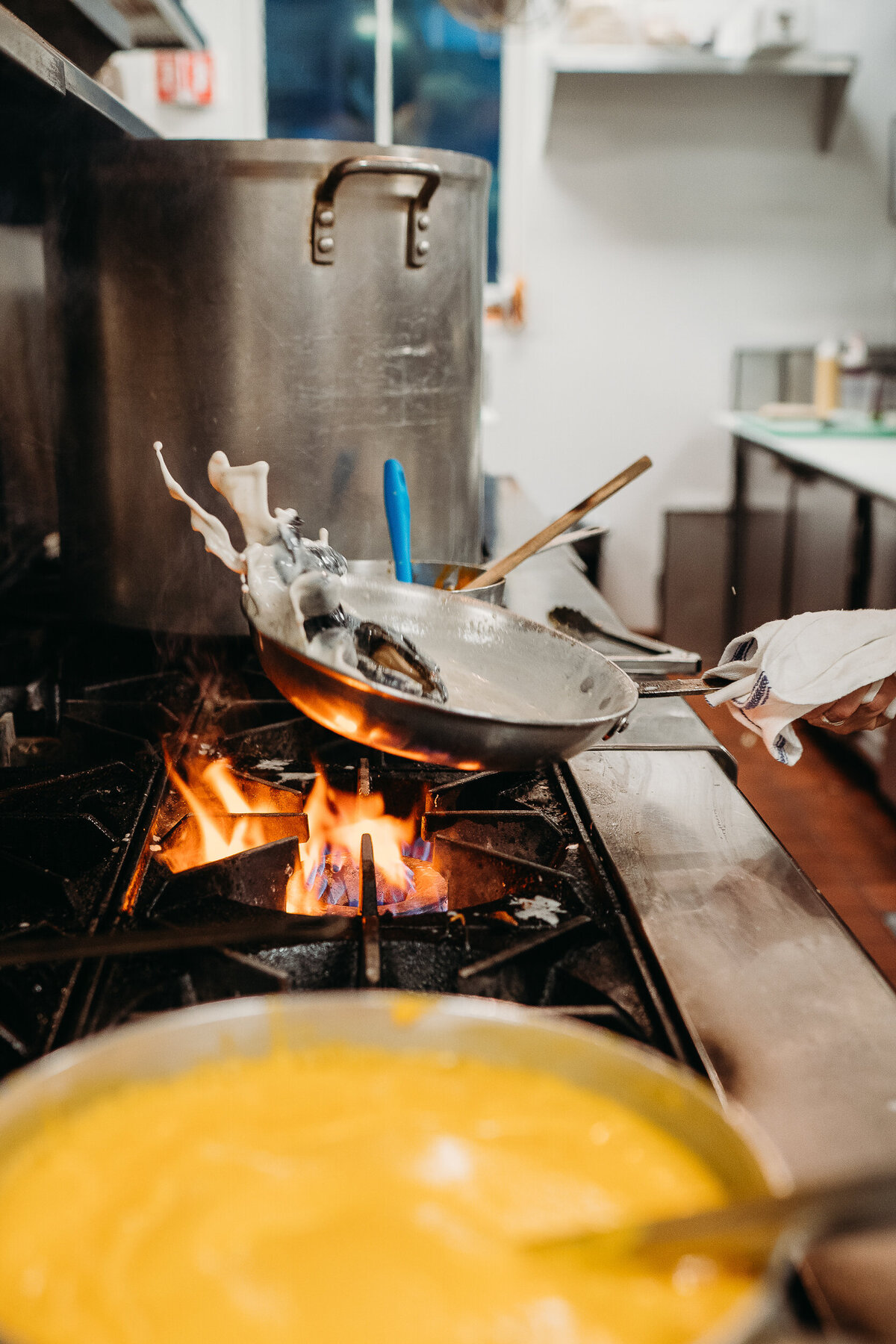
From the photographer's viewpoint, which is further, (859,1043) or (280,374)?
(280,374)

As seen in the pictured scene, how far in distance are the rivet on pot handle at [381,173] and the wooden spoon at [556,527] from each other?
0.98 feet

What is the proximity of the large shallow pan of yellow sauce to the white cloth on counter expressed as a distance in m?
0.44

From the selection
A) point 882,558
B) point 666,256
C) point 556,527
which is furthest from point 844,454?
point 556,527

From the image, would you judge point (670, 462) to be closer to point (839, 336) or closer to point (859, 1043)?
point (839, 336)

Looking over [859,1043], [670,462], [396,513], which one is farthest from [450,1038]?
[670,462]

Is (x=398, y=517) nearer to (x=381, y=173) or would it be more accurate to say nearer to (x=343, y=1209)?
(x=381, y=173)

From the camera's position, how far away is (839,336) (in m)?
4.08

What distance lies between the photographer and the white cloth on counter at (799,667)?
0.85 meters

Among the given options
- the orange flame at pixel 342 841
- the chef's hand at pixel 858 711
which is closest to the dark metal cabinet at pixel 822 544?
the chef's hand at pixel 858 711

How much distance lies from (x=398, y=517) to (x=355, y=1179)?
68cm

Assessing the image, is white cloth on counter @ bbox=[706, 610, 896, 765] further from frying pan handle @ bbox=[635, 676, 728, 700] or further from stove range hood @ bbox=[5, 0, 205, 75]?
stove range hood @ bbox=[5, 0, 205, 75]

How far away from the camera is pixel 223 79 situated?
3.84 meters

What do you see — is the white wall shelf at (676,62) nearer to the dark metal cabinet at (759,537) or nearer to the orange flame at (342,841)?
the dark metal cabinet at (759,537)

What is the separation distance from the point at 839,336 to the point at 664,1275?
4.19m
